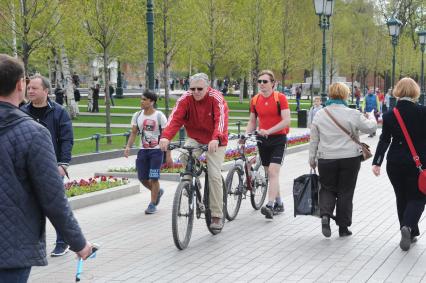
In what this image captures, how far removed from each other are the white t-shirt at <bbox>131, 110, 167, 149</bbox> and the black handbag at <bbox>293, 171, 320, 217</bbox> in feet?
8.24

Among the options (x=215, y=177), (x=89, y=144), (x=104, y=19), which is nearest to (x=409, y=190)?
(x=215, y=177)

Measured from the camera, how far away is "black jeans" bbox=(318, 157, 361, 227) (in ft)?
27.5

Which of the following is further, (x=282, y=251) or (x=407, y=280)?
(x=282, y=251)

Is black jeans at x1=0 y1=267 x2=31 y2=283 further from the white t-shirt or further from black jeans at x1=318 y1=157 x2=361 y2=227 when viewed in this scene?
the white t-shirt

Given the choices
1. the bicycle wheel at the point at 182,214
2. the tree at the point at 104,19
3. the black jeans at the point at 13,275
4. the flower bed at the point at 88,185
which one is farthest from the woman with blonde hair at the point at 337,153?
the tree at the point at 104,19

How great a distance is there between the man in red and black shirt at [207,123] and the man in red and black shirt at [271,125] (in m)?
1.21

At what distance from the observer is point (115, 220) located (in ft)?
32.8

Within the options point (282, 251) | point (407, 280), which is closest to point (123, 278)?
point (282, 251)

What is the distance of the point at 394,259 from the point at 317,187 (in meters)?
1.55

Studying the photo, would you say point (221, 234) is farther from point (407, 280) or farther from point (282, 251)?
point (407, 280)

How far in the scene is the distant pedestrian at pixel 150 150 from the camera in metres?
10.4

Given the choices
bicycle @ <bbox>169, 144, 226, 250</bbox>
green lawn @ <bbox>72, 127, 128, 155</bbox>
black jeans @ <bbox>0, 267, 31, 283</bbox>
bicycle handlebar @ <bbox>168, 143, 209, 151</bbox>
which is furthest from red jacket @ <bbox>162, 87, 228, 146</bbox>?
green lawn @ <bbox>72, 127, 128, 155</bbox>

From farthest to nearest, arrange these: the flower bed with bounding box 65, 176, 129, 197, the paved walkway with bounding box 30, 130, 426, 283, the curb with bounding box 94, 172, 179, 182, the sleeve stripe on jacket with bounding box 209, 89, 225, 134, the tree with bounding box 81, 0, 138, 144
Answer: the tree with bounding box 81, 0, 138, 144 < the curb with bounding box 94, 172, 179, 182 < the flower bed with bounding box 65, 176, 129, 197 < the sleeve stripe on jacket with bounding box 209, 89, 225, 134 < the paved walkway with bounding box 30, 130, 426, 283

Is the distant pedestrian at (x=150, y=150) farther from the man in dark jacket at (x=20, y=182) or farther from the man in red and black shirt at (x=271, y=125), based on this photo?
the man in dark jacket at (x=20, y=182)
